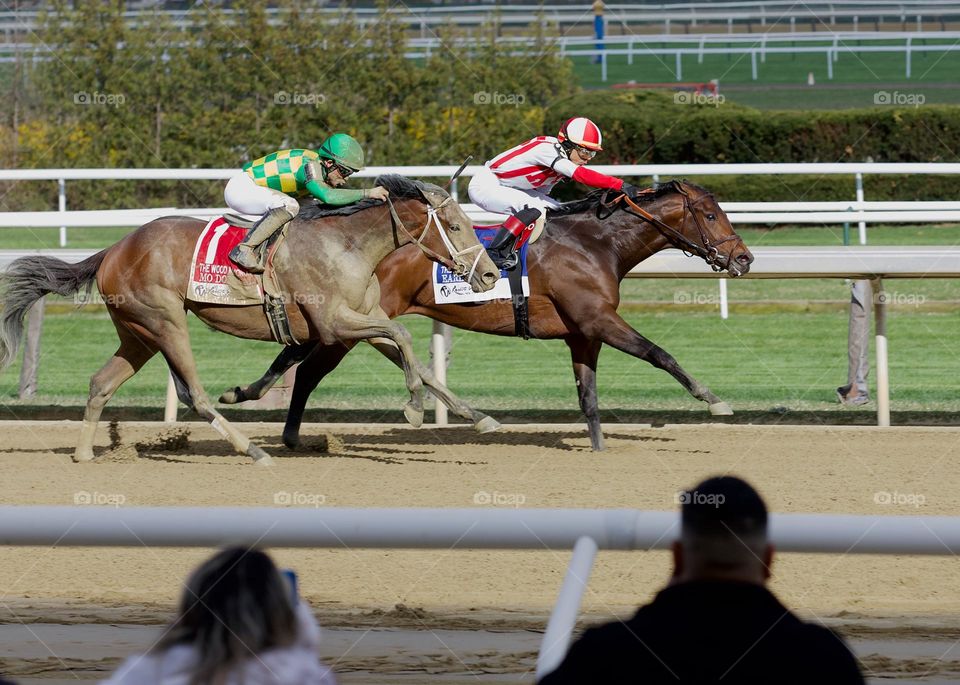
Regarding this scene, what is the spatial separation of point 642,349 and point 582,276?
559 millimetres

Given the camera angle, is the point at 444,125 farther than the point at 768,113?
No

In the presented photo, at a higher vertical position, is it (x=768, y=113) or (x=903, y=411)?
(x=768, y=113)

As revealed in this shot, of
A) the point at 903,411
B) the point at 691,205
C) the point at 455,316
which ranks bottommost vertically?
the point at 903,411

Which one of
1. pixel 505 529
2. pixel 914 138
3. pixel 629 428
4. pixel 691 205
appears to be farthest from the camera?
pixel 914 138

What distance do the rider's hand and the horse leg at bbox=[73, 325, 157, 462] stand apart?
4.98ft

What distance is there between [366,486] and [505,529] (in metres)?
4.73

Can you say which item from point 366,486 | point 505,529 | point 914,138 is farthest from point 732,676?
point 914,138

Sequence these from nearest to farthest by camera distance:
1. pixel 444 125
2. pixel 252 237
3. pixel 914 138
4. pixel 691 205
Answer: pixel 252 237 < pixel 691 205 < pixel 444 125 < pixel 914 138

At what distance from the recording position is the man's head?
2.36m

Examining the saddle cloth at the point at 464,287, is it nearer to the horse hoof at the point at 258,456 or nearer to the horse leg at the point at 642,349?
the horse leg at the point at 642,349

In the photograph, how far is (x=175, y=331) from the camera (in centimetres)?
791

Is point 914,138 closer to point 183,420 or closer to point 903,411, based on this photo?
point 903,411

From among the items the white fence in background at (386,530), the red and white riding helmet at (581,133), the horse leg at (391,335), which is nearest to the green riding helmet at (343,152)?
the horse leg at (391,335)

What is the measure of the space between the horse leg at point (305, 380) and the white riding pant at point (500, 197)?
1.25m
